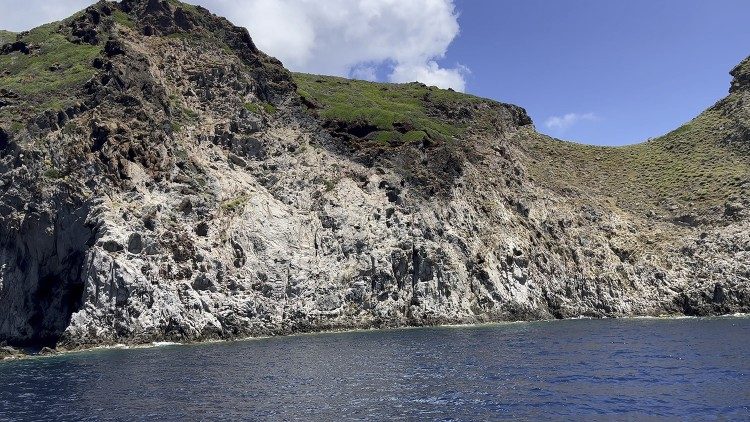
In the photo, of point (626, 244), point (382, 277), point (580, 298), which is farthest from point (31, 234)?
point (626, 244)

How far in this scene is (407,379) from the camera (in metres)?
44.0

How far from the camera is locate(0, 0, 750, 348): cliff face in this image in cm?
7519

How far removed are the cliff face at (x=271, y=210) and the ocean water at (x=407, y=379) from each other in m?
12.7

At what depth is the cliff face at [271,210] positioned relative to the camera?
7519cm

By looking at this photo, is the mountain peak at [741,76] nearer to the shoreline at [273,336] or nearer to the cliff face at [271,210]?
the cliff face at [271,210]

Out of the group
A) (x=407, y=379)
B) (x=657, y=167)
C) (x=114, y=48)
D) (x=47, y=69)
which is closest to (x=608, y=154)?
(x=657, y=167)

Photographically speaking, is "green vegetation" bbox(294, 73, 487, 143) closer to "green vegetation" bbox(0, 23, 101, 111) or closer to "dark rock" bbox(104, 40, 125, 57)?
"dark rock" bbox(104, 40, 125, 57)

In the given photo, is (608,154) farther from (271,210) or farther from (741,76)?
(271,210)

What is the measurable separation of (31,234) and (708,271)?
98085 mm

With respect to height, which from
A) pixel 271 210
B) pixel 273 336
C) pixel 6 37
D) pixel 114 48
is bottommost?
pixel 273 336

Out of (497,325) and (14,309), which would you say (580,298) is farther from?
(14,309)

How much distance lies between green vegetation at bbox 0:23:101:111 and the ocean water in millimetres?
44465

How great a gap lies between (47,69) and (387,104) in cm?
6680

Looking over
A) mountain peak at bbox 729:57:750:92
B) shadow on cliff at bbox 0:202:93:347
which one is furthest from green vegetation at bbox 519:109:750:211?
shadow on cliff at bbox 0:202:93:347
